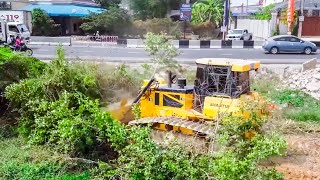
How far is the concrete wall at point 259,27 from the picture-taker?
39.3m

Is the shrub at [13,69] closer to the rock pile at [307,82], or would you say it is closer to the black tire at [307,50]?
the rock pile at [307,82]

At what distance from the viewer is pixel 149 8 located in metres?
44.6

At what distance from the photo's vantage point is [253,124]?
26.1ft

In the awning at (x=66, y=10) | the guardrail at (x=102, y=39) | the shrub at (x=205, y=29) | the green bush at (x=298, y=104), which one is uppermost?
the awning at (x=66, y=10)

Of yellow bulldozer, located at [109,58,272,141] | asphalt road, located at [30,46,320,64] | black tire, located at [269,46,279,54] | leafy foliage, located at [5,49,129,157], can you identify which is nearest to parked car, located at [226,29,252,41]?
asphalt road, located at [30,46,320,64]

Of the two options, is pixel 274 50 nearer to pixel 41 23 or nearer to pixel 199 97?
pixel 199 97

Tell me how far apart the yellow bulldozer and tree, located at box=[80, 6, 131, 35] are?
28243mm

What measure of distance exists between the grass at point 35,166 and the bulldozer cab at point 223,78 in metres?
3.56

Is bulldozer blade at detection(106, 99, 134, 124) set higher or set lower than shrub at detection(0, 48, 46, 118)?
lower

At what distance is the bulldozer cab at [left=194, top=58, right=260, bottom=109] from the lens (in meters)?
9.76

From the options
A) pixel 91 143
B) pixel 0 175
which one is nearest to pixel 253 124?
pixel 91 143

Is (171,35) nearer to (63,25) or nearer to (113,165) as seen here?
(63,25)

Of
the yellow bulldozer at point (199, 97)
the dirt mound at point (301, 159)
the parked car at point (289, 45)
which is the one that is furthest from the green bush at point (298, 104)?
the parked car at point (289, 45)

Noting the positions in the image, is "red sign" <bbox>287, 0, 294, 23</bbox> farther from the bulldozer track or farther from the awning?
the bulldozer track
